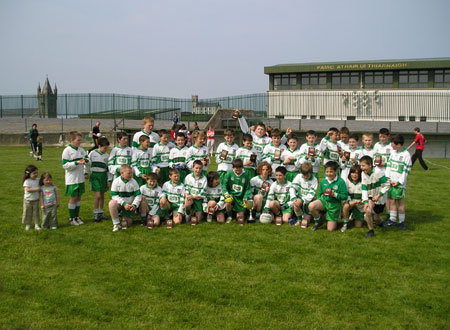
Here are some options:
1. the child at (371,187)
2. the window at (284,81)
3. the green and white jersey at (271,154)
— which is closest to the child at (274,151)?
the green and white jersey at (271,154)

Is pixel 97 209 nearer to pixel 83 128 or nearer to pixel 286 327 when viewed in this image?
pixel 286 327

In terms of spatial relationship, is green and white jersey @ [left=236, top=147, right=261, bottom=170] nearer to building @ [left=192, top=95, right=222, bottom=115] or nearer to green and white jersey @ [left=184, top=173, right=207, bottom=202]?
green and white jersey @ [left=184, top=173, right=207, bottom=202]

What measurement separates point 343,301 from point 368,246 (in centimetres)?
229

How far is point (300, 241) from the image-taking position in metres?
7.37

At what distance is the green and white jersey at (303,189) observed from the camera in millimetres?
8453

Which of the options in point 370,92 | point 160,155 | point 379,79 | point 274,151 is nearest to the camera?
point 160,155

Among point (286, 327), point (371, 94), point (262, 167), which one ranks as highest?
point (371, 94)

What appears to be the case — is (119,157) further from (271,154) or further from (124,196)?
(271,154)

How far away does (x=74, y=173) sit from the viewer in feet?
27.8

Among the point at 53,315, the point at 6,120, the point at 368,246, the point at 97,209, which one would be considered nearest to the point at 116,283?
the point at 53,315

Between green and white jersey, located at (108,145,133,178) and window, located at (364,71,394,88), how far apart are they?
2692cm

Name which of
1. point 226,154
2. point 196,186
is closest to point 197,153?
point 226,154

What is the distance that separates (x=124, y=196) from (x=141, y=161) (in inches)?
42.3

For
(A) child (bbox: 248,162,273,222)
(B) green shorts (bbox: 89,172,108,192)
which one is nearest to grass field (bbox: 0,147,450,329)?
(A) child (bbox: 248,162,273,222)
